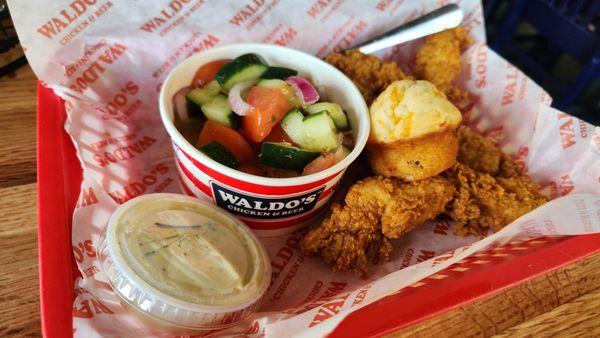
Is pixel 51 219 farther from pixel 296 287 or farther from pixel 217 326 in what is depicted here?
pixel 296 287

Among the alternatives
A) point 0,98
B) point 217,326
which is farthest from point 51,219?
point 0,98

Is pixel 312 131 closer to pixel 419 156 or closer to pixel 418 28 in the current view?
pixel 419 156

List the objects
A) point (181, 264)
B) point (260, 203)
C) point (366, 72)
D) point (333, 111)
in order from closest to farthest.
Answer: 1. point (181, 264)
2. point (260, 203)
3. point (333, 111)
4. point (366, 72)

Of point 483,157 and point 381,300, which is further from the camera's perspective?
point 483,157

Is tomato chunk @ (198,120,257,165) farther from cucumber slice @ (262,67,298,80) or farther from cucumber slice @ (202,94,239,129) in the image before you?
cucumber slice @ (262,67,298,80)

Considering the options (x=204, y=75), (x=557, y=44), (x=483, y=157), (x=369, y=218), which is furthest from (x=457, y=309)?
(x=557, y=44)

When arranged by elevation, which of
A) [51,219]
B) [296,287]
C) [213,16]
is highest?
[213,16]

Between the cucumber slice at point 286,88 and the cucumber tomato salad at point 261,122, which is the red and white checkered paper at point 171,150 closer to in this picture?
the cucumber tomato salad at point 261,122
